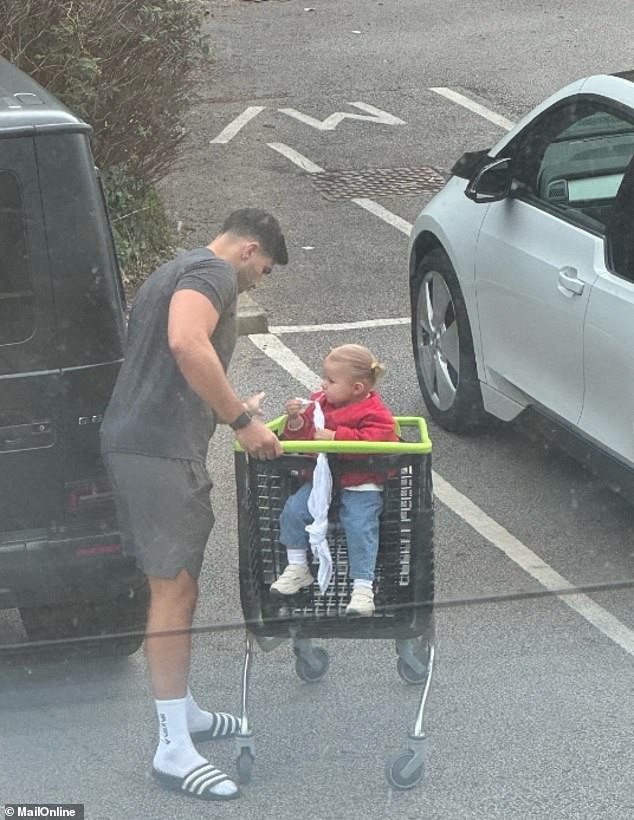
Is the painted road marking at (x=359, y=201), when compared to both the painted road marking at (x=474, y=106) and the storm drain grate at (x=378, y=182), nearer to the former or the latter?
the storm drain grate at (x=378, y=182)

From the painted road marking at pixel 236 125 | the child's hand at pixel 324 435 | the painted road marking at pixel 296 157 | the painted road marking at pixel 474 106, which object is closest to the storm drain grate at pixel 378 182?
the painted road marking at pixel 296 157

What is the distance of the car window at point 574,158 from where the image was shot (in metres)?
6.14

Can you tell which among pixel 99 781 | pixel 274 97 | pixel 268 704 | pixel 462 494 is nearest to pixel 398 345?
pixel 462 494

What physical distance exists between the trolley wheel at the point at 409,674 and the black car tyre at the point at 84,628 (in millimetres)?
889

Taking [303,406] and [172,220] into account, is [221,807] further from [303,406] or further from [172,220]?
[172,220]

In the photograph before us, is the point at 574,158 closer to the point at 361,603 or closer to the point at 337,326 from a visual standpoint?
the point at 337,326

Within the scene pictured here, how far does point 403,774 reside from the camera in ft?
13.7

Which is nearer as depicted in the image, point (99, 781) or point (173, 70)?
point (99, 781)

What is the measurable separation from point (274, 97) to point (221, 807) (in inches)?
464

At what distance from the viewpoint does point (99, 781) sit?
167 inches

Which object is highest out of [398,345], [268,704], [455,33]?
[268,704]

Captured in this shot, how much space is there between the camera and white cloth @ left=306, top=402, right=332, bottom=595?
12.7 ft

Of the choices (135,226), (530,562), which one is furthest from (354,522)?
(135,226)

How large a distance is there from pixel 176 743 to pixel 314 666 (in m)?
0.75
